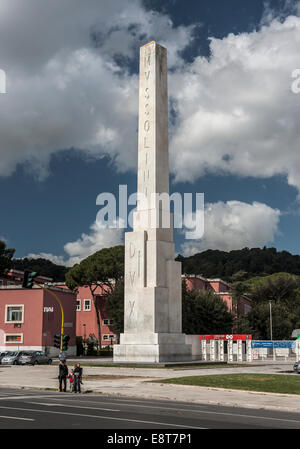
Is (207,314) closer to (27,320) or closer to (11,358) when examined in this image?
(27,320)

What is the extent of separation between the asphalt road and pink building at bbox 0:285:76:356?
4189cm

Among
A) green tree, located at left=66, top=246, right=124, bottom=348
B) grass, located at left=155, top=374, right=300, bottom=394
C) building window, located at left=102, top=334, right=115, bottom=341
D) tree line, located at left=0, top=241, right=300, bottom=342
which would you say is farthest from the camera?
building window, located at left=102, top=334, right=115, bottom=341

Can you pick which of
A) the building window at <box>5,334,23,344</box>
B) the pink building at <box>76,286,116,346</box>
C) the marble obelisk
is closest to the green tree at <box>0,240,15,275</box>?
the building window at <box>5,334,23,344</box>

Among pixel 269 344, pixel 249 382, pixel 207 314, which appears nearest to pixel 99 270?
pixel 207 314

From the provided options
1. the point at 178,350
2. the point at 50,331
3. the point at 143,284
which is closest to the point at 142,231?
the point at 143,284

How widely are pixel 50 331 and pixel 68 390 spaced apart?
3892cm

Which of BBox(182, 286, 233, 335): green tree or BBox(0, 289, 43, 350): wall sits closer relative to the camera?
BBox(0, 289, 43, 350): wall

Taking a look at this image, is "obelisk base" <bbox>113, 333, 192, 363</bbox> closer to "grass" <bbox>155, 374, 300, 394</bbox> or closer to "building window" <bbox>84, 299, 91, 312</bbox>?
"grass" <bbox>155, 374, 300, 394</bbox>

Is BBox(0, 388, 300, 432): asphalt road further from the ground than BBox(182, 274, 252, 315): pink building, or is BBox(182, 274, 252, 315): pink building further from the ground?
BBox(182, 274, 252, 315): pink building

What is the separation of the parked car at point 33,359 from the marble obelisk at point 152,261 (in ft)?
31.0

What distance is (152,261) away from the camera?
126ft

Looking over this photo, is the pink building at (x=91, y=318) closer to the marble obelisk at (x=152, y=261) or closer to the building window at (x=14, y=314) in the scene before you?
the building window at (x=14, y=314)

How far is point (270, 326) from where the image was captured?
76938 mm

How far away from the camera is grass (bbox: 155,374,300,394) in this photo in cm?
2169
